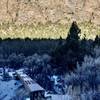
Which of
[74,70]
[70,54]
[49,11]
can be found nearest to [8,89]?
[74,70]

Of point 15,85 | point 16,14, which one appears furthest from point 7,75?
point 16,14

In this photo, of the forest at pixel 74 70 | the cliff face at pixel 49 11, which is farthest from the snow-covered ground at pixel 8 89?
the cliff face at pixel 49 11

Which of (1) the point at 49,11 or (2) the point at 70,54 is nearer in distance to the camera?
(2) the point at 70,54

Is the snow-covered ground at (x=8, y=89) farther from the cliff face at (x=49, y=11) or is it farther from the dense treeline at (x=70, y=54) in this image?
the cliff face at (x=49, y=11)

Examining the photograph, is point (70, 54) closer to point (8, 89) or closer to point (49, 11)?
point (8, 89)

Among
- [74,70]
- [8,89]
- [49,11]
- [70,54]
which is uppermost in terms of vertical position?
[70,54]

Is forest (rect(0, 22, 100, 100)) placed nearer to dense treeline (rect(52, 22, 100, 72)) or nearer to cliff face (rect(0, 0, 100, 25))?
dense treeline (rect(52, 22, 100, 72))

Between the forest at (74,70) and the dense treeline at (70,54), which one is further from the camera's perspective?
the dense treeline at (70,54)

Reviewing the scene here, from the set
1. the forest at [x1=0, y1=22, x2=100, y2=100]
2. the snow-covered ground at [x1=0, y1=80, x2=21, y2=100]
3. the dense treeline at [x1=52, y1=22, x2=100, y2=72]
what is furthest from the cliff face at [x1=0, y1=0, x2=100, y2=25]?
the snow-covered ground at [x1=0, y1=80, x2=21, y2=100]
